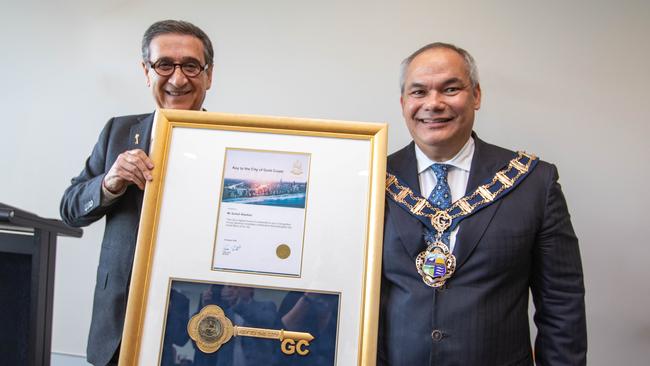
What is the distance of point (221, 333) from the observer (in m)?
1.13

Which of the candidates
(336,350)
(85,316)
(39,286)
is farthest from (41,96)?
(336,350)

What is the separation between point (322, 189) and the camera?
1.20 metres

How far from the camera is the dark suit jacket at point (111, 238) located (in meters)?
1.31

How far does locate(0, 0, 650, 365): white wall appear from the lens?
2.07 metres

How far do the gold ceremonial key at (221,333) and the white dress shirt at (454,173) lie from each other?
537 millimetres

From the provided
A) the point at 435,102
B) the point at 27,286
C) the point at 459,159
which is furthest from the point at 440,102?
the point at 27,286

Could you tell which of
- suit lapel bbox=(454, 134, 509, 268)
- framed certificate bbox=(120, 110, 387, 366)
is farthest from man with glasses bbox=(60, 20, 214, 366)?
suit lapel bbox=(454, 134, 509, 268)

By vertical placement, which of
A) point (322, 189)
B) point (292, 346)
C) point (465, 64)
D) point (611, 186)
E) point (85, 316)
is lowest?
point (85, 316)

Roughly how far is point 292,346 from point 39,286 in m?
0.54

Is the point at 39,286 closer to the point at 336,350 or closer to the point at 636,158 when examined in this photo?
the point at 336,350

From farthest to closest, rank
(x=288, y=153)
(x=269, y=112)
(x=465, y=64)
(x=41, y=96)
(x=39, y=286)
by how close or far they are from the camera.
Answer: (x=41, y=96)
(x=269, y=112)
(x=465, y=64)
(x=288, y=153)
(x=39, y=286)

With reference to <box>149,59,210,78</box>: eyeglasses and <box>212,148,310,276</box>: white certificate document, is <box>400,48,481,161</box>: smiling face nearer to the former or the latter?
<box>212,148,310,276</box>: white certificate document

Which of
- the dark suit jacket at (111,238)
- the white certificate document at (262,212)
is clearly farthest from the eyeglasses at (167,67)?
the white certificate document at (262,212)

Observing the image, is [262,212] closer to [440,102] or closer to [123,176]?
[123,176]
